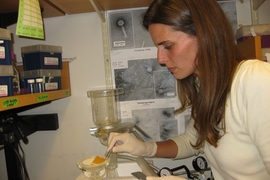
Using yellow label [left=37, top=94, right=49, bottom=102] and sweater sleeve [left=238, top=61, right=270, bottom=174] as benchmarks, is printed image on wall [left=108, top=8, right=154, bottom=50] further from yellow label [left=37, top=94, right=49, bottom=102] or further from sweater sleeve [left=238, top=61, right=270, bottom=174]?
sweater sleeve [left=238, top=61, right=270, bottom=174]

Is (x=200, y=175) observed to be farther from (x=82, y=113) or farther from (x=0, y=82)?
(x=0, y=82)

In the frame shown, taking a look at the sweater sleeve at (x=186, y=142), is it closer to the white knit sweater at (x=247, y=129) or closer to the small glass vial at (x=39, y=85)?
the white knit sweater at (x=247, y=129)

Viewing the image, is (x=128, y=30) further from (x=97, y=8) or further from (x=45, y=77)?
(x=45, y=77)

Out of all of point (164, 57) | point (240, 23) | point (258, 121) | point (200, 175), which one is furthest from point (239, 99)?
point (240, 23)

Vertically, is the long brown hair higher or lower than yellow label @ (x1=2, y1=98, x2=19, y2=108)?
higher

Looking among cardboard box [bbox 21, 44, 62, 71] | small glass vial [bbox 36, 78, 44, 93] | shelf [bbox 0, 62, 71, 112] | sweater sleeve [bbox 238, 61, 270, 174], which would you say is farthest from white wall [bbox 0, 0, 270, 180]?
sweater sleeve [bbox 238, 61, 270, 174]

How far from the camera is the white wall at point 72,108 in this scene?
1254 millimetres

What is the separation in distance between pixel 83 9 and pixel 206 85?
80cm

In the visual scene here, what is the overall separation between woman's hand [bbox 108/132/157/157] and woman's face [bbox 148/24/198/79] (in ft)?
1.24

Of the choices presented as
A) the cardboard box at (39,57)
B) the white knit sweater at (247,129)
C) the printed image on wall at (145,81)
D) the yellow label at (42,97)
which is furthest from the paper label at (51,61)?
the white knit sweater at (247,129)

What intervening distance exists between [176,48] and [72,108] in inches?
31.0

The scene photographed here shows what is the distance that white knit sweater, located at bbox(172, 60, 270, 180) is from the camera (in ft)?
1.99

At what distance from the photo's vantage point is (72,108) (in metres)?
1.28

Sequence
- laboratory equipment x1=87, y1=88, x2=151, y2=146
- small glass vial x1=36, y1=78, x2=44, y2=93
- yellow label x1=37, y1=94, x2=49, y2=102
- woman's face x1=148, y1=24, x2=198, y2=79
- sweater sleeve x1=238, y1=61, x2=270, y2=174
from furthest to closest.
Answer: laboratory equipment x1=87, y1=88, x2=151, y2=146 → small glass vial x1=36, y1=78, x2=44, y2=93 → yellow label x1=37, y1=94, x2=49, y2=102 → woman's face x1=148, y1=24, x2=198, y2=79 → sweater sleeve x1=238, y1=61, x2=270, y2=174
